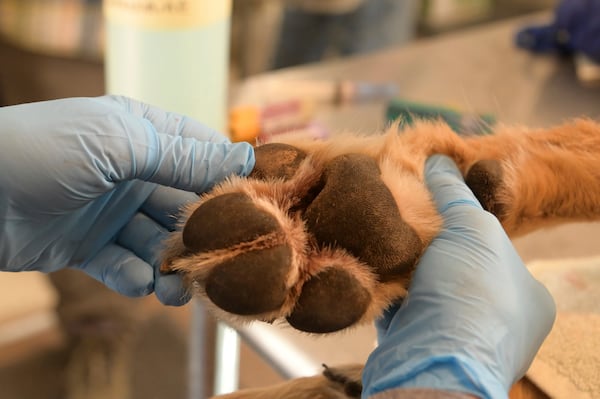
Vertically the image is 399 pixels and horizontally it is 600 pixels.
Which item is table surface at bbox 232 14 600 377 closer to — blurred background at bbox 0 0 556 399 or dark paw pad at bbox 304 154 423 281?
blurred background at bbox 0 0 556 399

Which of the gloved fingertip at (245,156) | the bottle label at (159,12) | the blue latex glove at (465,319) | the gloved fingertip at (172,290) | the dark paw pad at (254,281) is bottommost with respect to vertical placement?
the gloved fingertip at (172,290)

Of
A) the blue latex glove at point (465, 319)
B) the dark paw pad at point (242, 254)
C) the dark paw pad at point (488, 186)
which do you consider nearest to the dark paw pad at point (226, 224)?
the dark paw pad at point (242, 254)

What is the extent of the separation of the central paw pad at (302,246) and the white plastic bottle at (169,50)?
502 millimetres

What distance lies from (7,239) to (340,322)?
295mm

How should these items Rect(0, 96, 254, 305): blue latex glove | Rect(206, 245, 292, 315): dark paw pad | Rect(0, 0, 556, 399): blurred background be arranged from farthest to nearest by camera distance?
1. Rect(0, 0, 556, 399): blurred background
2. Rect(0, 96, 254, 305): blue latex glove
3. Rect(206, 245, 292, 315): dark paw pad

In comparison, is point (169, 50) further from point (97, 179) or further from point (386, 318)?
point (386, 318)

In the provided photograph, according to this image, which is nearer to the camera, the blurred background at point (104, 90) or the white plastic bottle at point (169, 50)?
the white plastic bottle at point (169, 50)

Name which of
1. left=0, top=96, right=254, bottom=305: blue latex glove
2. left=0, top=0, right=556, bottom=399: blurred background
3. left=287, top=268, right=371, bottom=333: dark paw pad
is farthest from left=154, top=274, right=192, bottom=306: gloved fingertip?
left=0, top=0, right=556, bottom=399: blurred background

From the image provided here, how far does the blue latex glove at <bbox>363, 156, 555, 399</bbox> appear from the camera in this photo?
38 cm

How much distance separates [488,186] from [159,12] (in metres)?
0.54

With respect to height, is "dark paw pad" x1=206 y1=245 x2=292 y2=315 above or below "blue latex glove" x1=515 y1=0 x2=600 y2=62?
below

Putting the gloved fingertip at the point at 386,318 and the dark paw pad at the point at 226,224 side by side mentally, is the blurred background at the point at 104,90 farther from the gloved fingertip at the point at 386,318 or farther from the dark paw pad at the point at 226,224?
the dark paw pad at the point at 226,224

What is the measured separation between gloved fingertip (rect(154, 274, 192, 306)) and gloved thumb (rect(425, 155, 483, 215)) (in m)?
0.20

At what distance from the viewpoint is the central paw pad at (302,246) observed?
365 millimetres
